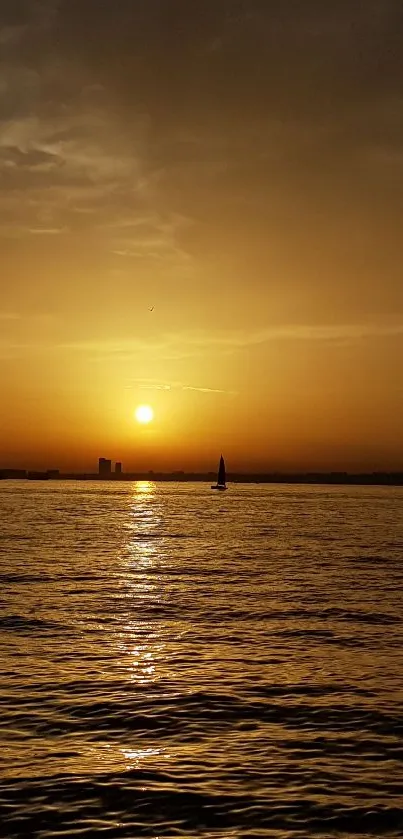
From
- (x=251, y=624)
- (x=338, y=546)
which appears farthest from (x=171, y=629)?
(x=338, y=546)

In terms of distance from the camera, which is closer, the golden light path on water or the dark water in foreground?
the dark water in foreground

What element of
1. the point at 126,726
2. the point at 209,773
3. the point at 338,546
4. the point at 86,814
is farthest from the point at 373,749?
the point at 338,546

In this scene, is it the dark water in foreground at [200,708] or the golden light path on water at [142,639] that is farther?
the golden light path on water at [142,639]

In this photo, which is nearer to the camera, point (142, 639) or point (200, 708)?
point (200, 708)

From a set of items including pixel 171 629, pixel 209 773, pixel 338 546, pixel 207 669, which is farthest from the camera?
pixel 338 546

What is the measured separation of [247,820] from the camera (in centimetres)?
1380

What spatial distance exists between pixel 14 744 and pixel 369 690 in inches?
389

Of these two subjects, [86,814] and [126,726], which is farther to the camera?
[126,726]

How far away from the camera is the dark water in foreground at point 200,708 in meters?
14.2

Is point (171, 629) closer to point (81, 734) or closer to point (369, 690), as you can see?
point (369, 690)

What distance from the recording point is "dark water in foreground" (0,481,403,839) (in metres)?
14.2

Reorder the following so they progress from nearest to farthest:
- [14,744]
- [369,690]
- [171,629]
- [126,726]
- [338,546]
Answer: [14,744] → [126,726] → [369,690] → [171,629] → [338,546]

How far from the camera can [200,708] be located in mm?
20859

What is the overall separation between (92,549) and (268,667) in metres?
48.3
